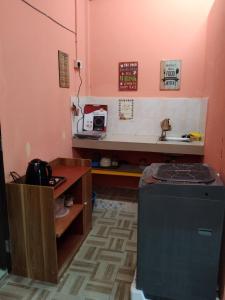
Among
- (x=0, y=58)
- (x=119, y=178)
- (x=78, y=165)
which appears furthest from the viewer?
(x=119, y=178)

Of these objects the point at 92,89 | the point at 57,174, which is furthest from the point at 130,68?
the point at 57,174

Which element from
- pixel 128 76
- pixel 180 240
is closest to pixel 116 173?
pixel 128 76

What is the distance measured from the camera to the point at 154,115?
3.10 metres

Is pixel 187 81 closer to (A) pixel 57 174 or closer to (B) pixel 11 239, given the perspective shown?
(A) pixel 57 174

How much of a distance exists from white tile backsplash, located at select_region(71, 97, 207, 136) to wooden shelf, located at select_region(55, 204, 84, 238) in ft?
3.54

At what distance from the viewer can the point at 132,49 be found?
305 centimetres

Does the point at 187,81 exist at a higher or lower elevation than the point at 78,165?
higher

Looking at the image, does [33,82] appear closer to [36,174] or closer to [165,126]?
[36,174]

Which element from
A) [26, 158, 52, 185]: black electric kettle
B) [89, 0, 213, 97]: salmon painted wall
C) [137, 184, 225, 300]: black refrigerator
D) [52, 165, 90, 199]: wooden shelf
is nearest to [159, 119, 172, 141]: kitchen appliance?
[89, 0, 213, 97]: salmon painted wall

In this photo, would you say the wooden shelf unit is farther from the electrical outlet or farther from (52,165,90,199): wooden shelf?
the electrical outlet

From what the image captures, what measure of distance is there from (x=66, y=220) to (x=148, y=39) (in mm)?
2273

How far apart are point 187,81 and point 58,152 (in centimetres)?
172

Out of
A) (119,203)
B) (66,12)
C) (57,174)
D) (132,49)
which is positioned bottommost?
(119,203)

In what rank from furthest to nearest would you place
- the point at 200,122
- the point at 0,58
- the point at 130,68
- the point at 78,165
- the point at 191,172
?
the point at 130,68 < the point at 200,122 < the point at 78,165 < the point at 0,58 < the point at 191,172
